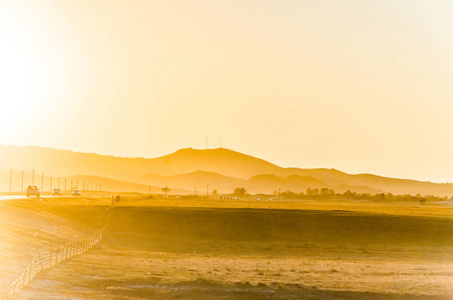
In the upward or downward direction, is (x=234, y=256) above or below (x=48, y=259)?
below

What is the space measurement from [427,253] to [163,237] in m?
24.6

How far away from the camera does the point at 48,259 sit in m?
43.6

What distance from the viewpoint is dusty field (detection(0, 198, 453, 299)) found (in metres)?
38.5

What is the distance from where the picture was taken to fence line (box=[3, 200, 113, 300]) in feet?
109

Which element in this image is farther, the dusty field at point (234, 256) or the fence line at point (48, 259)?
the dusty field at point (234, 256)

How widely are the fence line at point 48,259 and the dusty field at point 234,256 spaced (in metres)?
0.55

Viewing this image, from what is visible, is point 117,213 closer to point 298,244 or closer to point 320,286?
point 298,244

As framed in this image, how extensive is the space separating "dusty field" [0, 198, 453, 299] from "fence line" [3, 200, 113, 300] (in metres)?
0.55

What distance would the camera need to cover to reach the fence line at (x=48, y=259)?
3323 centimetres

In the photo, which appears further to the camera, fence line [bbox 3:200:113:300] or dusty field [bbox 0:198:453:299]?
dusty field [bbox 0:198:453:299]

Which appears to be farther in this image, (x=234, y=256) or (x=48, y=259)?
(x=234, y=256)

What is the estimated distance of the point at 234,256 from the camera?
188ft

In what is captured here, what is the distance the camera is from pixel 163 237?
2857 inches

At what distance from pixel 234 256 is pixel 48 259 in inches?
690
